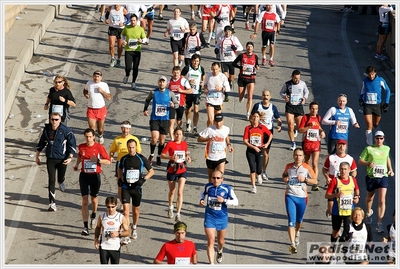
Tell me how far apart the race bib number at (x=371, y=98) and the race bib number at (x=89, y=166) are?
6756 mm

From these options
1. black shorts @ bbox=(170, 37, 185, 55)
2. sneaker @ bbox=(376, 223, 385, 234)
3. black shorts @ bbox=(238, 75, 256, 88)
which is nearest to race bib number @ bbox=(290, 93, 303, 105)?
black shorts @ bbox=(238, 75, 256, 88)

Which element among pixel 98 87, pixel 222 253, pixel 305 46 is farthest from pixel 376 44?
pixel 222 253

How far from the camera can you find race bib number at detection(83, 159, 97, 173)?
1731cm

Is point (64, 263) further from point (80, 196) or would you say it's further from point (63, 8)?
point (63, 8)

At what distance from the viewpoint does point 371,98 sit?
21.2m

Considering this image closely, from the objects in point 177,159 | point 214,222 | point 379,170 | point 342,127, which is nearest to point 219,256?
point 214,222

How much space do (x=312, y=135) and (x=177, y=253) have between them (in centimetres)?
550

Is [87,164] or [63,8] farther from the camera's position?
[63,8]

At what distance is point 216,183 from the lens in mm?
16203

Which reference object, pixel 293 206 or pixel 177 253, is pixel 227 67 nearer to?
pixel 293 206

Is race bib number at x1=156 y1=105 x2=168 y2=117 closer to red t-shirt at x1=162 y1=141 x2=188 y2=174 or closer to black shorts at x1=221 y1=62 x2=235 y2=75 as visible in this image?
red t-shirt at x1=162 y1=141 x2=188 y2=174

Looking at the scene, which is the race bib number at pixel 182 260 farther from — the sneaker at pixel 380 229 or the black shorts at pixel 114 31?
the black shorts at pixel 114 31

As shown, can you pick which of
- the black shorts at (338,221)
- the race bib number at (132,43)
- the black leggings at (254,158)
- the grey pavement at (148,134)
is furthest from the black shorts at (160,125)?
the black shorts at (338,221)

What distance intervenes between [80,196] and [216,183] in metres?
3.84
